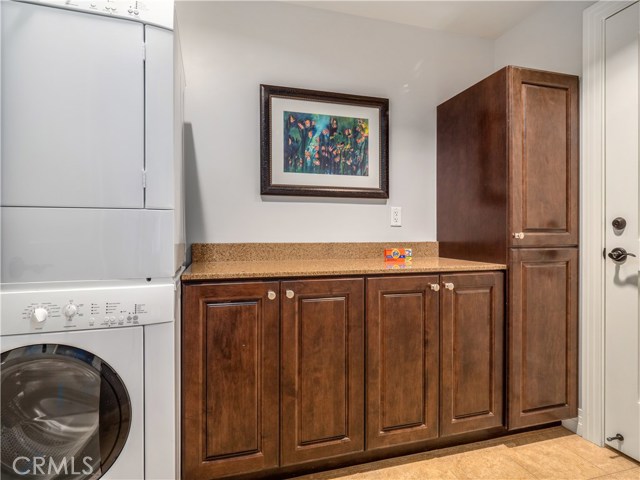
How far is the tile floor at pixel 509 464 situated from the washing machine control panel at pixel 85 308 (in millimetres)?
1070

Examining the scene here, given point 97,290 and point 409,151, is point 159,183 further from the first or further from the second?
point 409,151

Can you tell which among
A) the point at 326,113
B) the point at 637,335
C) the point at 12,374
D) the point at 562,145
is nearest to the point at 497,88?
the point at 562,145

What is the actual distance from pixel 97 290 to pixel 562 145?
2202 millimetres

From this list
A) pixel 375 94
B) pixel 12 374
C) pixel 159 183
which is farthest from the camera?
pixel 375 94

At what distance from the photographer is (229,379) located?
1457mm

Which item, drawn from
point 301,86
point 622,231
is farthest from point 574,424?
point 301,86

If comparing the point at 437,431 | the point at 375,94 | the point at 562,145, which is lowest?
the point at 437,431

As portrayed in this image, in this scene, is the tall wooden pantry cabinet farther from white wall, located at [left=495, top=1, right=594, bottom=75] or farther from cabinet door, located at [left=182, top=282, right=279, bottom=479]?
cabinet door, located at [left=182, top=282, right=279, bottom=479]

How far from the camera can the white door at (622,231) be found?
1.69m

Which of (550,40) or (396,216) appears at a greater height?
(550,40)

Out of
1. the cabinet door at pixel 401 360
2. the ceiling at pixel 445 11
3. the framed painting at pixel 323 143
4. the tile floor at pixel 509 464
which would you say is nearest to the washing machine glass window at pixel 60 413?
the tile floor at pixel 509 464

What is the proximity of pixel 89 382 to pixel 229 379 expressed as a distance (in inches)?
19.3

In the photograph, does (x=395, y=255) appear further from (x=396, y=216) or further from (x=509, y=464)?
(x=509, y=464)

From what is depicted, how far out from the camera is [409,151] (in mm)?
2352
